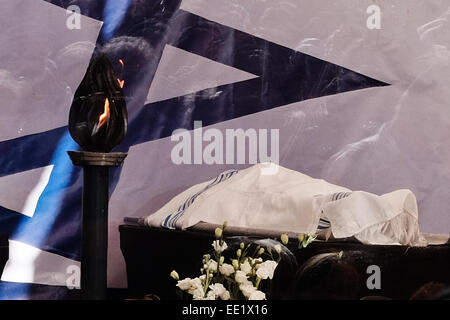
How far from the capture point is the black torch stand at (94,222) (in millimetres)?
909

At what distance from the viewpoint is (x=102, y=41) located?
281 cm

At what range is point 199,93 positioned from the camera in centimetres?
280

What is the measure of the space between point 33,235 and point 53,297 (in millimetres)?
269

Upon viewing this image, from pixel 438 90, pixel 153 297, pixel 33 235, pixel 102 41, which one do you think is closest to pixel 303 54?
pixel 438 90

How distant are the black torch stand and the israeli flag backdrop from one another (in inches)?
73.0

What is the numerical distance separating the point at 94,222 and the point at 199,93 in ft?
6.31

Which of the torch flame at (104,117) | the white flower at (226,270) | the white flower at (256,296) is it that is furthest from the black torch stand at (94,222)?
the white flower at (226,270)

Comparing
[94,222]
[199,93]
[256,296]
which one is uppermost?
[199,93]

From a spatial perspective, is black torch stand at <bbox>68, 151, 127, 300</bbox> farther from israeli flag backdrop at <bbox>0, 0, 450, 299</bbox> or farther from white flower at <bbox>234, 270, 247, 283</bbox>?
israeli flag backdrop at <bbox>0, 0, 450, 299</bbox>

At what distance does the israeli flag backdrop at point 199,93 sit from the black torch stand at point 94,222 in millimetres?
1854

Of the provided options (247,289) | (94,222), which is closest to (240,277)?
(247,289)

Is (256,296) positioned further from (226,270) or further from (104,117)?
(104,117)

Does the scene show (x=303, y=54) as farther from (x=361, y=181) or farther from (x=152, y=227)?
(x=152, y=227)

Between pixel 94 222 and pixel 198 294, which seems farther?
pixel 198 294
